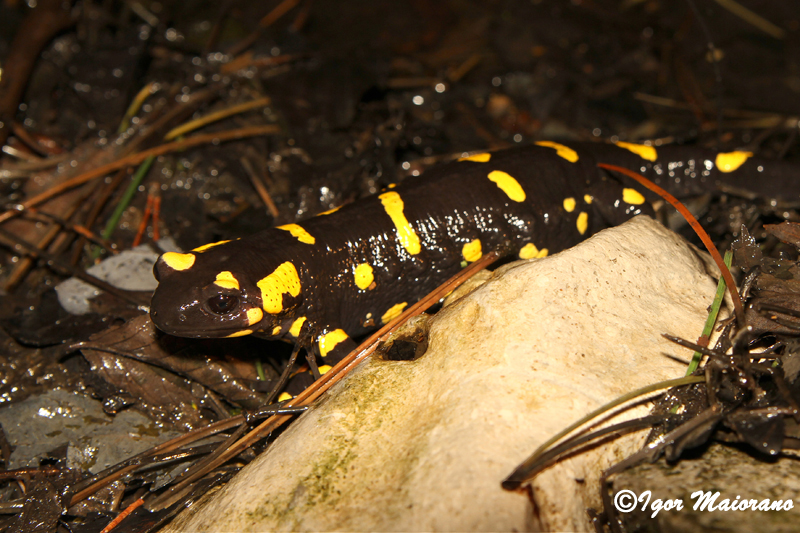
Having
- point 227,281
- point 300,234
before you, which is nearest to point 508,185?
point 300,234

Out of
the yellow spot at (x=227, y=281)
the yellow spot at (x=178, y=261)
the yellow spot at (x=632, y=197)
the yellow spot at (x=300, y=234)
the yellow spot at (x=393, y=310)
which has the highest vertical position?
the yellow spot at (x=178, y=261)

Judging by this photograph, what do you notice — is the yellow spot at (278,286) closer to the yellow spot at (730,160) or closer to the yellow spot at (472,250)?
the yellow spot at (472,250)

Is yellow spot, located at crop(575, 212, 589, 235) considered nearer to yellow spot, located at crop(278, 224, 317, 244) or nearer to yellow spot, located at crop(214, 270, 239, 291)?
yellow spot, located at crop(278, 224, 317, 244)

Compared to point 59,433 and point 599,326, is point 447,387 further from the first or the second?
point 59,433

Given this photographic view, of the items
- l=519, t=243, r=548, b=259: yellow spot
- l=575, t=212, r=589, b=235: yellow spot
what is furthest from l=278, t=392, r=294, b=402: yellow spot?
l=575, t=212, r=589, b=235: yellow spot

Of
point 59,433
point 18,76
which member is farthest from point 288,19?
point 59,433

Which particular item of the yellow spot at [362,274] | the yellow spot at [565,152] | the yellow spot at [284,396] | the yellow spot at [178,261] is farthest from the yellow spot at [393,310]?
the yellow spot at [565,152]

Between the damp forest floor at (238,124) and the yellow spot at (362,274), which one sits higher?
the damp forest floor at (238,124)

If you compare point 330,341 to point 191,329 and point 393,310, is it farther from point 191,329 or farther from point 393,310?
point 191,329

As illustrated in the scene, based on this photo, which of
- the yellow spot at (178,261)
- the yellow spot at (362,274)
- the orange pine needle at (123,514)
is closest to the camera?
the orange pine needle at (123,514)
